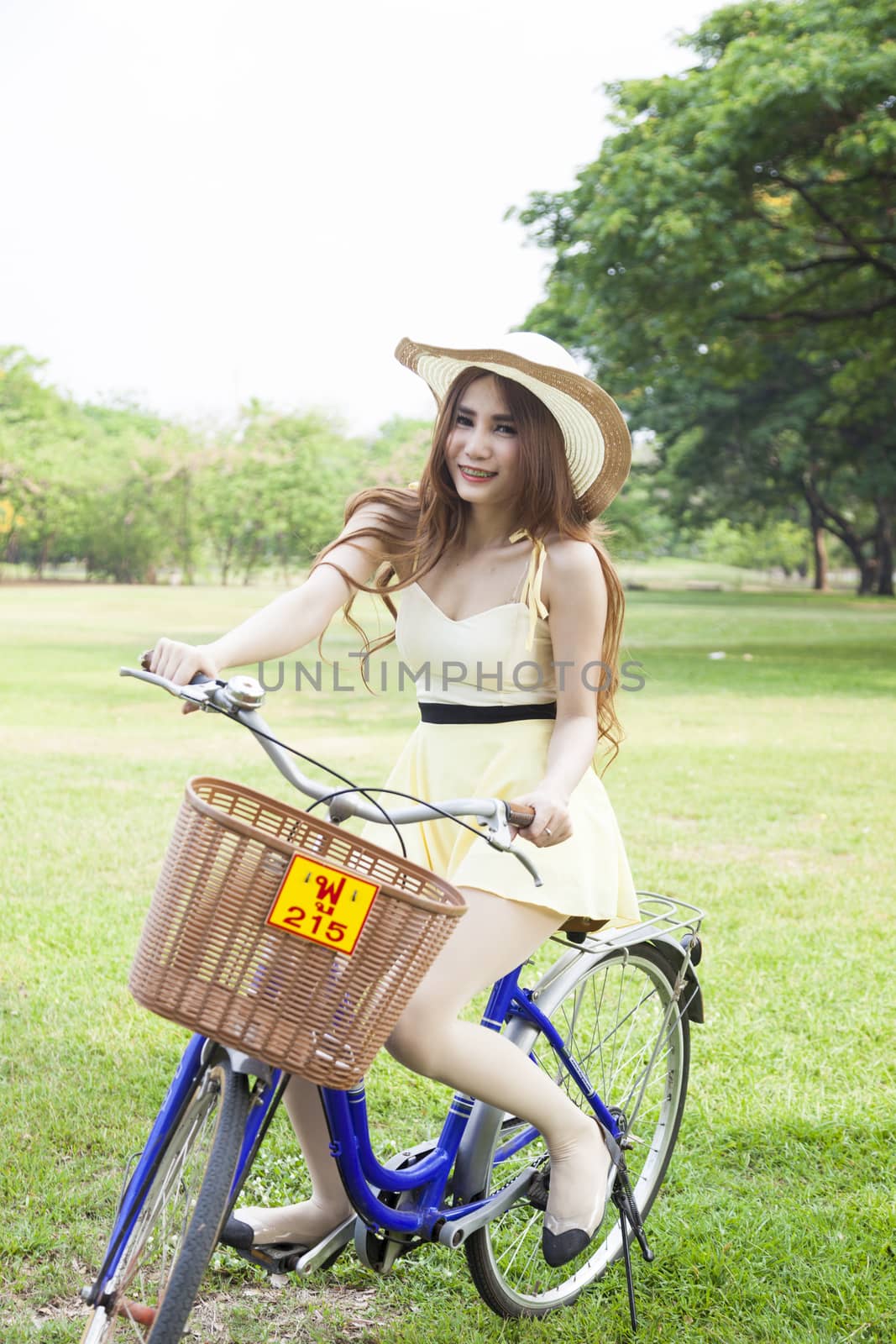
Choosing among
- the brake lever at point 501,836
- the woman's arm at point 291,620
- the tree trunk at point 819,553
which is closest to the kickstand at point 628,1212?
the brake lever at point 501,836

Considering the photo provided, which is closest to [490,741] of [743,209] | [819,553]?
[743,209]

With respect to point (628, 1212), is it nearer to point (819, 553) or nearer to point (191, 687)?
point (191, 687)

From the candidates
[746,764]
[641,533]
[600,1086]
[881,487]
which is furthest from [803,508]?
[600,1086]

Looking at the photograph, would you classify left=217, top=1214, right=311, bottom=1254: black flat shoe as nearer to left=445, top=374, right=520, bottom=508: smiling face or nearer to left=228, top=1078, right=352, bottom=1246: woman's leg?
left=228, top=1078, right=352, bottom=1246: woman's leg

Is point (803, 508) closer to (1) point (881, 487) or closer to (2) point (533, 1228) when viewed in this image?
(1) point (881, 487)

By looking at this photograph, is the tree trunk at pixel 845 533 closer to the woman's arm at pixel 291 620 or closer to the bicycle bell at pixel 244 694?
the woman's arm at pixel 291 620

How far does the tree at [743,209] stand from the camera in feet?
48.5

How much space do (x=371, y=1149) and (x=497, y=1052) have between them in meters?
0.30

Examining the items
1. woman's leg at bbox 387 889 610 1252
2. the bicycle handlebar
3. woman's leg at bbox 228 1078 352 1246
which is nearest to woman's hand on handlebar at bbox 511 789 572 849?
the bicycle handlebar

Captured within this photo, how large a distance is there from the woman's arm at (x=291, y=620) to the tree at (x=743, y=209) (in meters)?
13.3

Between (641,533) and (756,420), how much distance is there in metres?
17.0

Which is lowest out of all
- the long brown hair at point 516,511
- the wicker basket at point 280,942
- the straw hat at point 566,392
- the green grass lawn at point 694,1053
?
the green grass lawn at point 694,1053

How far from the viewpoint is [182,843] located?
1743 mm

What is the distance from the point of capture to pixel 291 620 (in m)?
2.41
